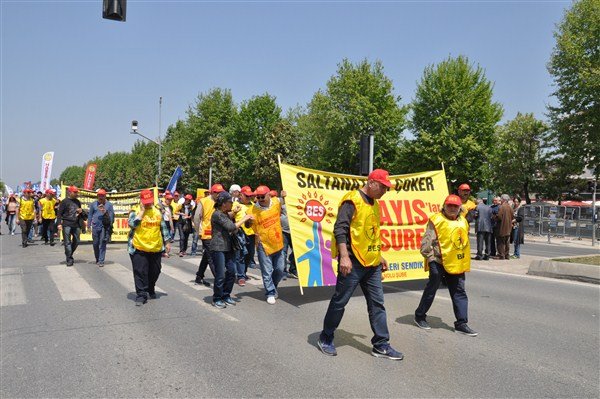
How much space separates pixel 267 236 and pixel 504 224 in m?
8.05

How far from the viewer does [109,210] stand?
10.9 metres

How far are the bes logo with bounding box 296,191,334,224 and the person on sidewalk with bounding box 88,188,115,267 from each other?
573 centimetres

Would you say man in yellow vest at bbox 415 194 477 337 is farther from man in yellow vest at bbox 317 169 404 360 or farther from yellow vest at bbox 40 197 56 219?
yellow vest at bbox 40 197 56 219

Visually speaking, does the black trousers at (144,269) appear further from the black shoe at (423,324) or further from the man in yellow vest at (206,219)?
the black shoe at (423,324)

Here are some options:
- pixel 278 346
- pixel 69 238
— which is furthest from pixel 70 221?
pixel 278 346

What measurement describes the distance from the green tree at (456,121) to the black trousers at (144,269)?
32830 mm

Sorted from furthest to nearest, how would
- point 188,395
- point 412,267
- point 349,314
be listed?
point 412,267 < point 349,314 < point 188,395

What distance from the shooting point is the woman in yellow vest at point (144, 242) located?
6953 mm

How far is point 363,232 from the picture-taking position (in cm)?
455

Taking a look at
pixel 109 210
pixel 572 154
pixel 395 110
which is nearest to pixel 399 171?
pixel 395 110

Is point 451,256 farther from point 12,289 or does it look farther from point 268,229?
point 12,289

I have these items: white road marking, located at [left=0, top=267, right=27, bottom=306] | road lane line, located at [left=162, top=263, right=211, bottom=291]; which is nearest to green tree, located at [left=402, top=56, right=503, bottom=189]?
road lane line, located at [left=162, top=263, right=211, bottom=291]

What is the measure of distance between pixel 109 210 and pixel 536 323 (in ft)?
30.3

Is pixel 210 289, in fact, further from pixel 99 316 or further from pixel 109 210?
pixel 109 210
